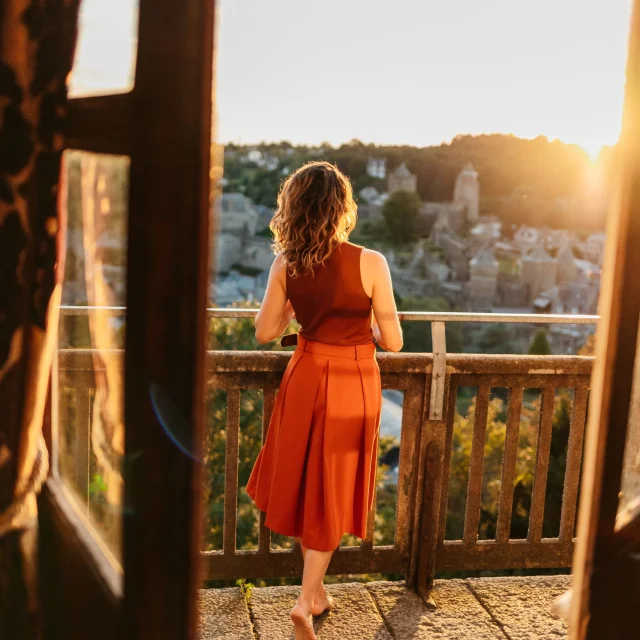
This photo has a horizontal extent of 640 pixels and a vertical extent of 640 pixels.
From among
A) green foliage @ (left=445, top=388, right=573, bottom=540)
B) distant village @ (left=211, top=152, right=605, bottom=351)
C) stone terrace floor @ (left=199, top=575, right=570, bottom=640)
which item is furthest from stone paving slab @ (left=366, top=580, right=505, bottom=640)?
distant village @ (left=211, top=152, right=605, bottom=351)

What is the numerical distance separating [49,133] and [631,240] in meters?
0.96

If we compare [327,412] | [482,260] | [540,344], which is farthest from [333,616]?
[482,260]

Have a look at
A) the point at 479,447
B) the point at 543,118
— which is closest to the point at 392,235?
the point at 543,118

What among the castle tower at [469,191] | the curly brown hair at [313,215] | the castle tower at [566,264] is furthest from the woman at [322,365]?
the castle tower at [566,264]

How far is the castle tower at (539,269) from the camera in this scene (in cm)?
4628

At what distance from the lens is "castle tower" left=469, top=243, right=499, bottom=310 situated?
48.2 m

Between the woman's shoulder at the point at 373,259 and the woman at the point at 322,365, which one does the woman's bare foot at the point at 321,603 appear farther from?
the woman's shoulder at the point at 373,259

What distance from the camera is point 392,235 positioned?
152 feet

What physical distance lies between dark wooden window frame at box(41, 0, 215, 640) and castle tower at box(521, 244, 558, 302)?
46.7 meters

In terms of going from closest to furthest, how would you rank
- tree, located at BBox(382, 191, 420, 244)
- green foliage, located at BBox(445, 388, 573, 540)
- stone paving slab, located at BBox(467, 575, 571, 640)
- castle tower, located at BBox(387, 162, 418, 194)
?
stone paving slab, located at BBox(467, 575, 571, 640), green foliage, located at BBox(445, 388, 573, 540), castle tower, located at BBox(387, 162, 418, 194), tree, located at BBox(382, 191, 420, 244)

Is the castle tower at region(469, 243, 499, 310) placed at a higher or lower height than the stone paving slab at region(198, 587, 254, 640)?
lower

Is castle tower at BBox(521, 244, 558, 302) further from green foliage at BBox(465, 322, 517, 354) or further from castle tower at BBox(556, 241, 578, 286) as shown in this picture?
green foliage at BBox(465, 322, 517, 354)

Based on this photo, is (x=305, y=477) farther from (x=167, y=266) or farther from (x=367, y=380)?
(x=167, y=266)

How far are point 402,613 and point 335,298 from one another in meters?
1.43
